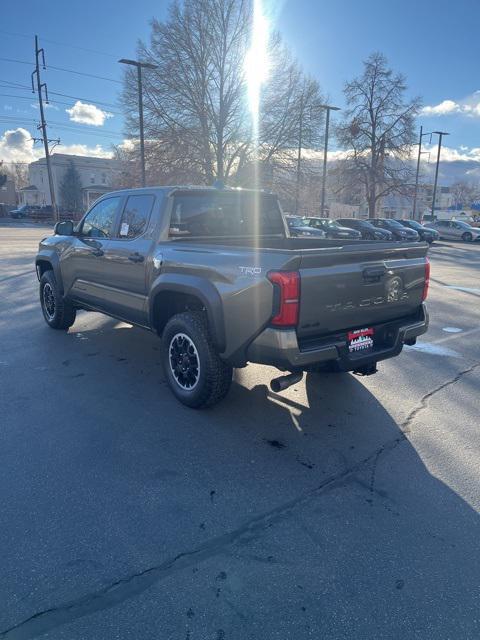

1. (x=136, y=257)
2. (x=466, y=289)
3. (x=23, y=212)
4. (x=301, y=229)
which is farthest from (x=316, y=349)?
(x=23, y=212)

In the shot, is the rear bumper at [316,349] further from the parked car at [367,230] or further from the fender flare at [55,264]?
the parked car at [367,230]

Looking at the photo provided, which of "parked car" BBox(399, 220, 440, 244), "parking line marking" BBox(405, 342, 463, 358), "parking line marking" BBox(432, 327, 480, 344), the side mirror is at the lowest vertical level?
"parked car" BBox(399, 220, 440, 244)

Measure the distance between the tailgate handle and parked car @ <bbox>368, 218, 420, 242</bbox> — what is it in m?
30.0

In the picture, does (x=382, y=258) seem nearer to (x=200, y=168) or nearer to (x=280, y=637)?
(x=280, y=637)

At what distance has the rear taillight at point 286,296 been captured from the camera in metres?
3.13

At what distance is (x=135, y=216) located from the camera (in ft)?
15.8

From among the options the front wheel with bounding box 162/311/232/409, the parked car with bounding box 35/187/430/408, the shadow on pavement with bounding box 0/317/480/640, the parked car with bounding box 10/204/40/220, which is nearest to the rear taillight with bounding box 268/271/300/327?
the parked car with bounding box 35/187/430/408

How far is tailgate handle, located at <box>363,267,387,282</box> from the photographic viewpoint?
358cm

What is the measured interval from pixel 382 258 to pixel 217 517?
7.72ft

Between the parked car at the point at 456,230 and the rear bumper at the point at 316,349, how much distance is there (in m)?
37.5

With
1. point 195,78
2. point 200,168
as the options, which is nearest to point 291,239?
point 200,168

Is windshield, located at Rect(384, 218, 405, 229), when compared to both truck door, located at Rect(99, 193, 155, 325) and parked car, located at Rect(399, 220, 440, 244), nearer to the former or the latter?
parked car, located at Rect(399, 220, 440, 244)

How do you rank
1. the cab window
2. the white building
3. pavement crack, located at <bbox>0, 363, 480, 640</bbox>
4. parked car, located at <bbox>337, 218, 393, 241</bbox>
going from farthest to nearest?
1. the white building
2. parked car, located at <bbox>337, 218, 393, 241</bbox>
3. the cab window
4. pavement crack, located at <bbox>0, 363, 480, 640</bbox>

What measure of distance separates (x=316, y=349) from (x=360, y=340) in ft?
1.83
